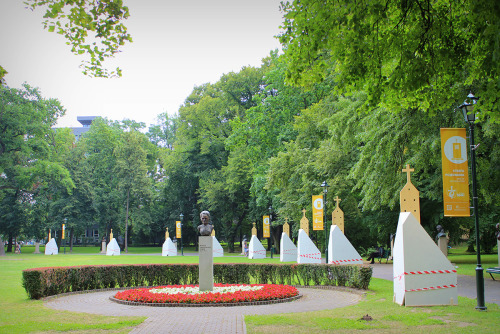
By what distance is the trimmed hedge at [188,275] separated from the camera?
50.1 feet

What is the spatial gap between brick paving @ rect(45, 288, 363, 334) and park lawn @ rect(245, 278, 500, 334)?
2.29 ft

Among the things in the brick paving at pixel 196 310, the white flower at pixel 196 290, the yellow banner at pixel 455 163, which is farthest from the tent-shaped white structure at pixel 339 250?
the yellow banner at pixel 455 163

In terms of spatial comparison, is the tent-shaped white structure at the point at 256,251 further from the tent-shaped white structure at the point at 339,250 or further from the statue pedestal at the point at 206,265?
the statue pedestal at the point at 206,265

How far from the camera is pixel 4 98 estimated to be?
49.4 m

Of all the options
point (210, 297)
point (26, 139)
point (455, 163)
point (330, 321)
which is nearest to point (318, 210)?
point (210, 297)

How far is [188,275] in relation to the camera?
17969mm

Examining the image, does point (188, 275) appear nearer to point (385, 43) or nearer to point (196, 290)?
point (196, 290)

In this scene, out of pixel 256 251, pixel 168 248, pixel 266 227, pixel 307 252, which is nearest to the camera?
→ pixel 307 252

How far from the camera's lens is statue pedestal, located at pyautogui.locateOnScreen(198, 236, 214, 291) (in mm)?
14336

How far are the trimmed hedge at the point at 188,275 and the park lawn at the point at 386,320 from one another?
14.0ft

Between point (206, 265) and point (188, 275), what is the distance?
3972 mm

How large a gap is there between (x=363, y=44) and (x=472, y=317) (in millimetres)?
6274

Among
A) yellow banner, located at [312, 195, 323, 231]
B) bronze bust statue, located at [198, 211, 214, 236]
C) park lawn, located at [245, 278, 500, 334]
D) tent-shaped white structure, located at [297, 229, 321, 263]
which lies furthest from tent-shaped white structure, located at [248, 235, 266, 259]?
park lawn, located at [245, 278, 500, 334]

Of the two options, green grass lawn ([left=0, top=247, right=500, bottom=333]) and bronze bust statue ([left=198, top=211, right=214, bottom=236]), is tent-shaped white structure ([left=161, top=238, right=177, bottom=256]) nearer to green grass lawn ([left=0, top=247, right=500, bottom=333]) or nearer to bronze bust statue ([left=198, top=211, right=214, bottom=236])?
bronze bust statue ([left=198, top=211, right=214, bottom=236])
